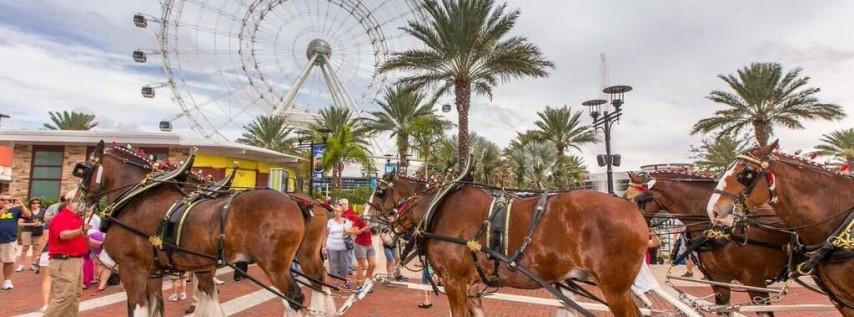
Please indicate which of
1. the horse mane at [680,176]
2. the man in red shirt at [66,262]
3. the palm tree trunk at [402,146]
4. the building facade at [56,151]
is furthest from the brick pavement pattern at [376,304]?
the palm tree trunk at [402,146]

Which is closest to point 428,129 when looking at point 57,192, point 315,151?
point 315,151

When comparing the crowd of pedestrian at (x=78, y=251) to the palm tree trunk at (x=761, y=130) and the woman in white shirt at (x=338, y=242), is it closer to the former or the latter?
the woman in white shirt at (x=338, y=242)

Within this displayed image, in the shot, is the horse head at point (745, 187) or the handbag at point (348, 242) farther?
the handbag at point (348, 242)

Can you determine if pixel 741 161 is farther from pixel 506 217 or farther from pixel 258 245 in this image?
pixel 258 245

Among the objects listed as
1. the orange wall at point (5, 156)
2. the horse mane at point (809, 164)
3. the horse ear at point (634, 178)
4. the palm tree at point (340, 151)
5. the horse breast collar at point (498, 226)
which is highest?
the palm tree at point (340, 151)

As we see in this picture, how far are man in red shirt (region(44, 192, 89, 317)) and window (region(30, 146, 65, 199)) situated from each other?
64.2 feet

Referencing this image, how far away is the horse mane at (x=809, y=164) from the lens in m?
4.07

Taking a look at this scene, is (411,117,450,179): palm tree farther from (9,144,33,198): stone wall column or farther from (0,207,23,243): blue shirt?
(9,144,33,198): stone wall column

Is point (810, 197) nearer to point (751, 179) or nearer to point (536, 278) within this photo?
point (751, 179)

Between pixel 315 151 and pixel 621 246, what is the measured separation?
65.1ft

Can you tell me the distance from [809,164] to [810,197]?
32 centimetres

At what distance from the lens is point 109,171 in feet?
19.6

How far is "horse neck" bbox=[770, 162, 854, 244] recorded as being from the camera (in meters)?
3.95

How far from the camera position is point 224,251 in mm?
5223
